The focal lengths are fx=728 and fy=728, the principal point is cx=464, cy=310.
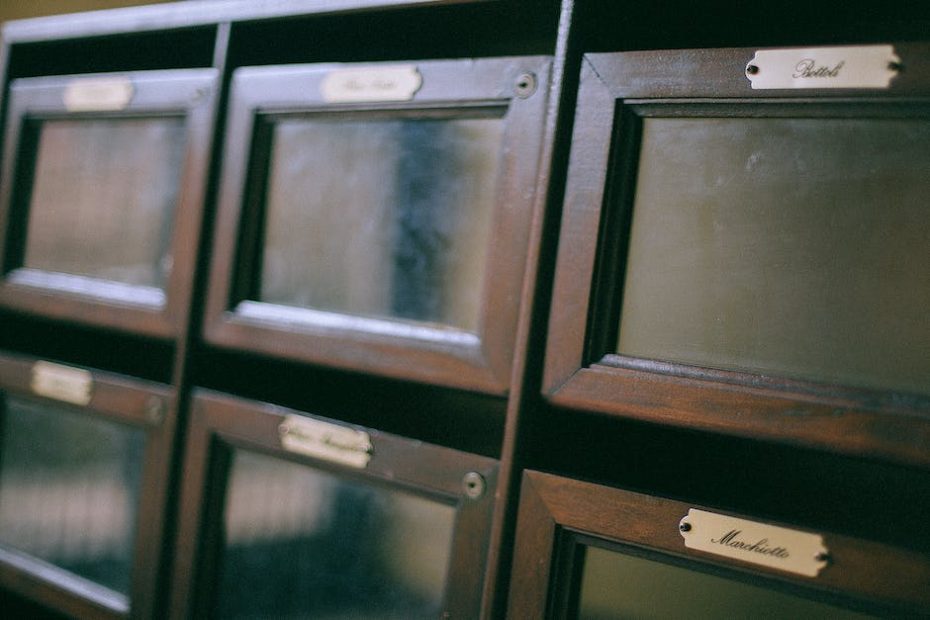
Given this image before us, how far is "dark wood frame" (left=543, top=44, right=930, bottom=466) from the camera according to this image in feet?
2.26

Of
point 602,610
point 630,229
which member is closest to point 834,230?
point 630,229

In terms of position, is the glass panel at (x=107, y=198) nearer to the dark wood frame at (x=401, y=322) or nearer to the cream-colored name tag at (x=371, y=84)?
the dark wood frame at (x=401, y=322)

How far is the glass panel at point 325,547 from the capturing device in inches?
36.2

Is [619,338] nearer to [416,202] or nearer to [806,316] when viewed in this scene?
[806,316]

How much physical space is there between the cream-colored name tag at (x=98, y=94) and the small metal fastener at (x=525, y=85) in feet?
2.29

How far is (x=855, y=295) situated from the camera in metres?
0.71

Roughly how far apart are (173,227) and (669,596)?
2.95ft

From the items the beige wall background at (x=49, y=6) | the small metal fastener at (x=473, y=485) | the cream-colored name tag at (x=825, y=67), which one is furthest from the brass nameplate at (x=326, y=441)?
the beige wall background at (x=49, y=6)

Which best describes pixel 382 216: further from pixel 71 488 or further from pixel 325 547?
pixel 71 488

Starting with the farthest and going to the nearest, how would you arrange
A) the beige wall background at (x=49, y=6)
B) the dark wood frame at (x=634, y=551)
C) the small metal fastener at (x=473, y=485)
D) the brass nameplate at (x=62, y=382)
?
the beige wall background at (x=49, y=6) < the brass nameplate at (x=62, y=382) < the small metal fastener at (x=473, y=485) < the dark wood frame at (x=634, y=551)

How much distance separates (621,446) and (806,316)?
1.11ft

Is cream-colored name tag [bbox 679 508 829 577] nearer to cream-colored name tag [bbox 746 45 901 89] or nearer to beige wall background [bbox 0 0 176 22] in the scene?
cream-colored name tag [bbox 746 45 901 89]

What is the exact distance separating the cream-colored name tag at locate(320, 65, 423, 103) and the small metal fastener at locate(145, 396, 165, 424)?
1.72 feet

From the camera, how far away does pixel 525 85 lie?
0.87 metres
